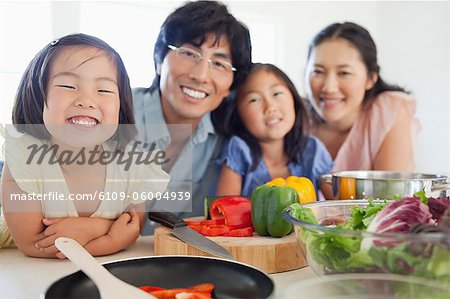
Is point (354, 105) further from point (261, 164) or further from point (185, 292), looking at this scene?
point (185, 292)

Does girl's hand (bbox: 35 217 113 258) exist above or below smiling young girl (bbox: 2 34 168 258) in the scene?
below

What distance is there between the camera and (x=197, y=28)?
1.04 meters

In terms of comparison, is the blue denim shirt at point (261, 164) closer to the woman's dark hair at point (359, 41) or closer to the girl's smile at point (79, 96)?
the woman's dark hair at point (359, 41)

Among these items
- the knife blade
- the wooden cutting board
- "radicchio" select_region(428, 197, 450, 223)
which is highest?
"radicchio" select_region(428, 197, 450, 223)

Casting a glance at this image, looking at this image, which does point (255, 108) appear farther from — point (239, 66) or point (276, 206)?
point (276, 206)

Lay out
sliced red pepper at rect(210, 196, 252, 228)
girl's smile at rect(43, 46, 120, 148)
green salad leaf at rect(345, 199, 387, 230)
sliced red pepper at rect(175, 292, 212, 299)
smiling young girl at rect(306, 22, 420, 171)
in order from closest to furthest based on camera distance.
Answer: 1. sliced red pepper at rect(175, 292, 212, 299)
2. green salad leaf at rect(345, 199, 387, 230)
3. girl's smile at rect(43, 46, 120, 148)
4. sliced red pepper at rect(210, 196, 252, 228)
5. smiling young girl at rect(306, 22, 420, 171)

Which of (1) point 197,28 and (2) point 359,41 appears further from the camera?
(2) point 359,41

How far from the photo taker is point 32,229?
859 mm

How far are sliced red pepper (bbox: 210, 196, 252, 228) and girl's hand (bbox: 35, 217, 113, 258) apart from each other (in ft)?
0.71

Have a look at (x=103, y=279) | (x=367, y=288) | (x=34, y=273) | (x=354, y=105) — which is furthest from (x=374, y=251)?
(x=354, y=105)

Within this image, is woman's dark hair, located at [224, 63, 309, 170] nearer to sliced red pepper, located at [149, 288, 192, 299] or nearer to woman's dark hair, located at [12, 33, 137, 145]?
woman's dark hair, located at [12, 33, 137, 145]

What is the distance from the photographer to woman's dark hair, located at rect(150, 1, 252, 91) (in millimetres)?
1041

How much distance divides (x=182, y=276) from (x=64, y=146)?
345mm

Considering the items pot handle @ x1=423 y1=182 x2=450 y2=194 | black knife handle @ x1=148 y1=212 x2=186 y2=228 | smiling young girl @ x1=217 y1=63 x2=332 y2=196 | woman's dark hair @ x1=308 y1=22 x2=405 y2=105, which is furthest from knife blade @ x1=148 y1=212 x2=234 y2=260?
woman's dark hair @ x1=308 y1=22 x2=405 y2=105
